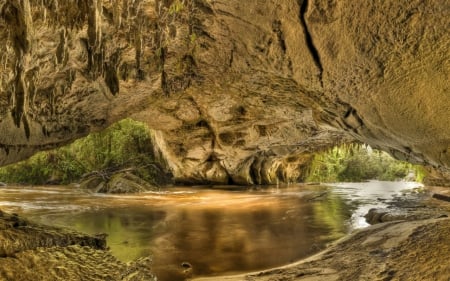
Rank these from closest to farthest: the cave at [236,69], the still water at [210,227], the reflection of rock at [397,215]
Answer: the cave at [236,69] < the still water at [210,227] < the reflection of rock at [397,215]

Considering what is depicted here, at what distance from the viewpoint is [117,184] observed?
12.6 m

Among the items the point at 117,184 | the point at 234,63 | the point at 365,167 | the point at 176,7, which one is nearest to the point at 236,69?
the point at 234,63

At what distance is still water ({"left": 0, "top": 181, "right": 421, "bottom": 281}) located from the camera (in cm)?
417

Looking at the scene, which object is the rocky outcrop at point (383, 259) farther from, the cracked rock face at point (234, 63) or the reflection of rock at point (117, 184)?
the reflection of rock at point (117, 184)

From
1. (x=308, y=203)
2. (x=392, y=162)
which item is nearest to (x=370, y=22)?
(x=308, y=203)

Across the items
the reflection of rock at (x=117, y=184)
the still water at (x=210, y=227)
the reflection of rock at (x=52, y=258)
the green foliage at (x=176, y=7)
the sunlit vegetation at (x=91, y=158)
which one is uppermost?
the green foliage at (x=176, y=7)

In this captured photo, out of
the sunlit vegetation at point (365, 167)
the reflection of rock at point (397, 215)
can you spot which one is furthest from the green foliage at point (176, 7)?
the sunlit vegetation at point (365, 167)

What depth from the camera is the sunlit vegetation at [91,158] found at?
16.5 meters

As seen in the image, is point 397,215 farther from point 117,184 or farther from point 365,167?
point 365,167

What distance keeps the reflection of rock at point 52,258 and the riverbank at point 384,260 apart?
2.61 feet

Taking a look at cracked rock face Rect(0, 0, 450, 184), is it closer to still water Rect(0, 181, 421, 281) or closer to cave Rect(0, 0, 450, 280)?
cave Rect(0, 0, 450, 280)

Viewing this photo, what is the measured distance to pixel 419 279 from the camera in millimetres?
2621

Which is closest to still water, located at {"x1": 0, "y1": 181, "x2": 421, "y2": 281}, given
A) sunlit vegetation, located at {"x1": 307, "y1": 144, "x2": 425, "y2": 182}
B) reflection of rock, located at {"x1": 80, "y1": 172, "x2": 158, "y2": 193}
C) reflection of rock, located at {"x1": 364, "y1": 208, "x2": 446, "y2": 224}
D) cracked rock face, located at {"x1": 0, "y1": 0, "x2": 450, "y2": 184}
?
reflection of rock, located at {"x1": 364, "y1": 208, "x2": 446, "y2": 224}

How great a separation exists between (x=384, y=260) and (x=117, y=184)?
10.7m
